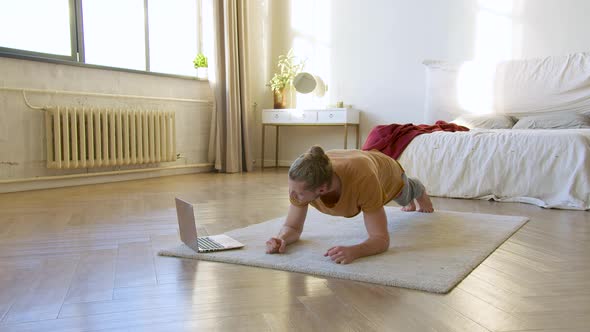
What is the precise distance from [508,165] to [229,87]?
9.96 ft

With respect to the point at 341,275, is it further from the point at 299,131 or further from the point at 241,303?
the point at 299,131

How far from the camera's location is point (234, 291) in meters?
1.42

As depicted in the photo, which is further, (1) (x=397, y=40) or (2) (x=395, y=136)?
(1) (x=397, y=40)

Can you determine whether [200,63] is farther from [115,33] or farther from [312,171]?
[312,171]

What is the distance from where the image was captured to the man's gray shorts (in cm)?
225

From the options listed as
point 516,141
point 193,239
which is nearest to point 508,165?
point 516,141

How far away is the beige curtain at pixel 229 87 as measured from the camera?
5.26 metres

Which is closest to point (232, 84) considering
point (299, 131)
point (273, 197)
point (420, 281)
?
point (299, 131)

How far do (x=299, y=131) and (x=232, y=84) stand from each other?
1.10m

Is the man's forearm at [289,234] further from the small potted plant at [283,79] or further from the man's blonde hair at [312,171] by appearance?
the small potted plant at [283,79]

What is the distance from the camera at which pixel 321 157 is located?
63.9 inches

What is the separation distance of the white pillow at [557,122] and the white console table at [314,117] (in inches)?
69.7

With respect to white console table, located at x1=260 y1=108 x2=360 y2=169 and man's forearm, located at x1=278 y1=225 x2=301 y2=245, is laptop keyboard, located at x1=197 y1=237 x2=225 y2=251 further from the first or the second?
white console table, located at x1=260 y1=108 x2=360 y2=169

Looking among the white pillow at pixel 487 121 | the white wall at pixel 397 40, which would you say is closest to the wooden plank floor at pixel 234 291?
the white pillow at pixel 487 121
